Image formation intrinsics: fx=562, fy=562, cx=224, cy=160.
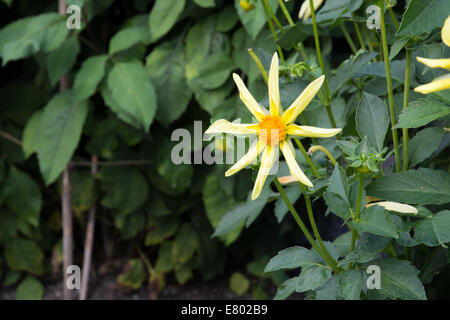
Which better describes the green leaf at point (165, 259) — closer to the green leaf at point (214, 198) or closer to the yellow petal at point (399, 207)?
the green leaf at point (214, 198)

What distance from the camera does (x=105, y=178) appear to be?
4.75 feet

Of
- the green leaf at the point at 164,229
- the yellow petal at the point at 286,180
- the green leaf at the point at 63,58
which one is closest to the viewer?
the yellow petal at the point at 286,180

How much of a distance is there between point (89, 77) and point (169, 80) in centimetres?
17

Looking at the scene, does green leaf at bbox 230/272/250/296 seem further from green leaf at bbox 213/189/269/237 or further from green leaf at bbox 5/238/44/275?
green leaf at bbox 213/189/269/237

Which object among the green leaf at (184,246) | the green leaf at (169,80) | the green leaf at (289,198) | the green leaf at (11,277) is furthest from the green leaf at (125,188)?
the green leaf at (289,198)

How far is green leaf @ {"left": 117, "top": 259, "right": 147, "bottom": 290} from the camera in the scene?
5.01 ft

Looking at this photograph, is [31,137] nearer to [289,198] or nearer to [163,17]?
[163,17]

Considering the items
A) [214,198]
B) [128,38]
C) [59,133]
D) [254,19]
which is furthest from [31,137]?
[254,19]

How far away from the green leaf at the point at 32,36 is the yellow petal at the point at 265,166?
2.54 feet

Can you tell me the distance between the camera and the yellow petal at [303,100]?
1.74 ft

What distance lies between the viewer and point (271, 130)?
21.7 inches

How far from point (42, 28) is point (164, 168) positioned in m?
0.41

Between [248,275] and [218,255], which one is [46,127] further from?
[248,275]
